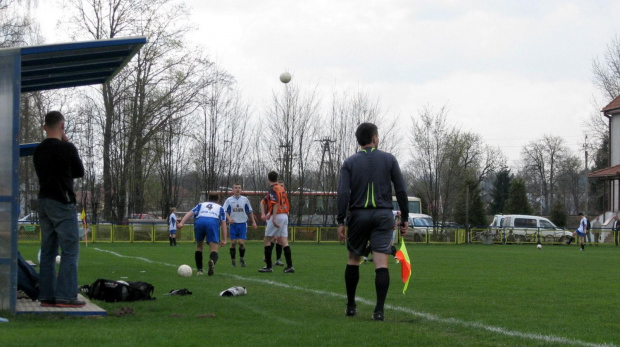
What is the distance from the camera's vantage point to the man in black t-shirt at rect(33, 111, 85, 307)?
307 inches

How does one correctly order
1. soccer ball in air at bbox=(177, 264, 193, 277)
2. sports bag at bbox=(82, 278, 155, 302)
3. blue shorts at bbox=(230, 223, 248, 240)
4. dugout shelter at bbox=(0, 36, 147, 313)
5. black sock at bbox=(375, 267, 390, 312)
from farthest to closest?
blue shorts at bbox=(230, 223, 248, 240)
soccer ball in air at bbox=(177, 264, 193, 277)
sports bag at bbox=(82, 278, 155, 302)
black sock at bbox=(375, 267, 390, 312)
dugout shelter at bbox=(0, 36, 147, 313)

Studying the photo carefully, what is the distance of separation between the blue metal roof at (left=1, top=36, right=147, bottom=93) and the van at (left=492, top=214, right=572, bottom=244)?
3636 centimetres

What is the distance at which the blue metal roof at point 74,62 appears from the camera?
806 centimetres

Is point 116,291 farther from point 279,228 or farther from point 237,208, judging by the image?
point 237,208

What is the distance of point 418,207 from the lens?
62.8 metres

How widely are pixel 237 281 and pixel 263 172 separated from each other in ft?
138

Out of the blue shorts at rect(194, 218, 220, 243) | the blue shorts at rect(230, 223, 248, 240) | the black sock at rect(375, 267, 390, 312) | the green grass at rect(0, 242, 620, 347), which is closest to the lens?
the green grass at rect(0, 242, 620, 347)

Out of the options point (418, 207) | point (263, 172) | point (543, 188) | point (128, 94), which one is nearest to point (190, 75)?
point (128, 94)

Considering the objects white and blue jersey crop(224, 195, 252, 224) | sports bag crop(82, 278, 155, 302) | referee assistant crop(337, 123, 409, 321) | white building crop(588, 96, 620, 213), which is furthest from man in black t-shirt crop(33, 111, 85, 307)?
white building crop(588, 96, 620, 213)

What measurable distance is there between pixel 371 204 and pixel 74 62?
4.21 m

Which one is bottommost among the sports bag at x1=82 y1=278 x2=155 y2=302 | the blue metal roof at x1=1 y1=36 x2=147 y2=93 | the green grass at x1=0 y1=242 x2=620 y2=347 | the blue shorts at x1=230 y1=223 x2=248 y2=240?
the green grass at x1=0 y1=242 x2=620 y2=347

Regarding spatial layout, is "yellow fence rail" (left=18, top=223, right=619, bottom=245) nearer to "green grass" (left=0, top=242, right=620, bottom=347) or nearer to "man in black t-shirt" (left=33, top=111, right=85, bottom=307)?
"green grass" (left=0, top=242, right=620, bottom=347)

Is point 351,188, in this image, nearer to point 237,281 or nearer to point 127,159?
point 237,281

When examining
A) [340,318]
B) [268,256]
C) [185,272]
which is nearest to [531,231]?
[268,256]
